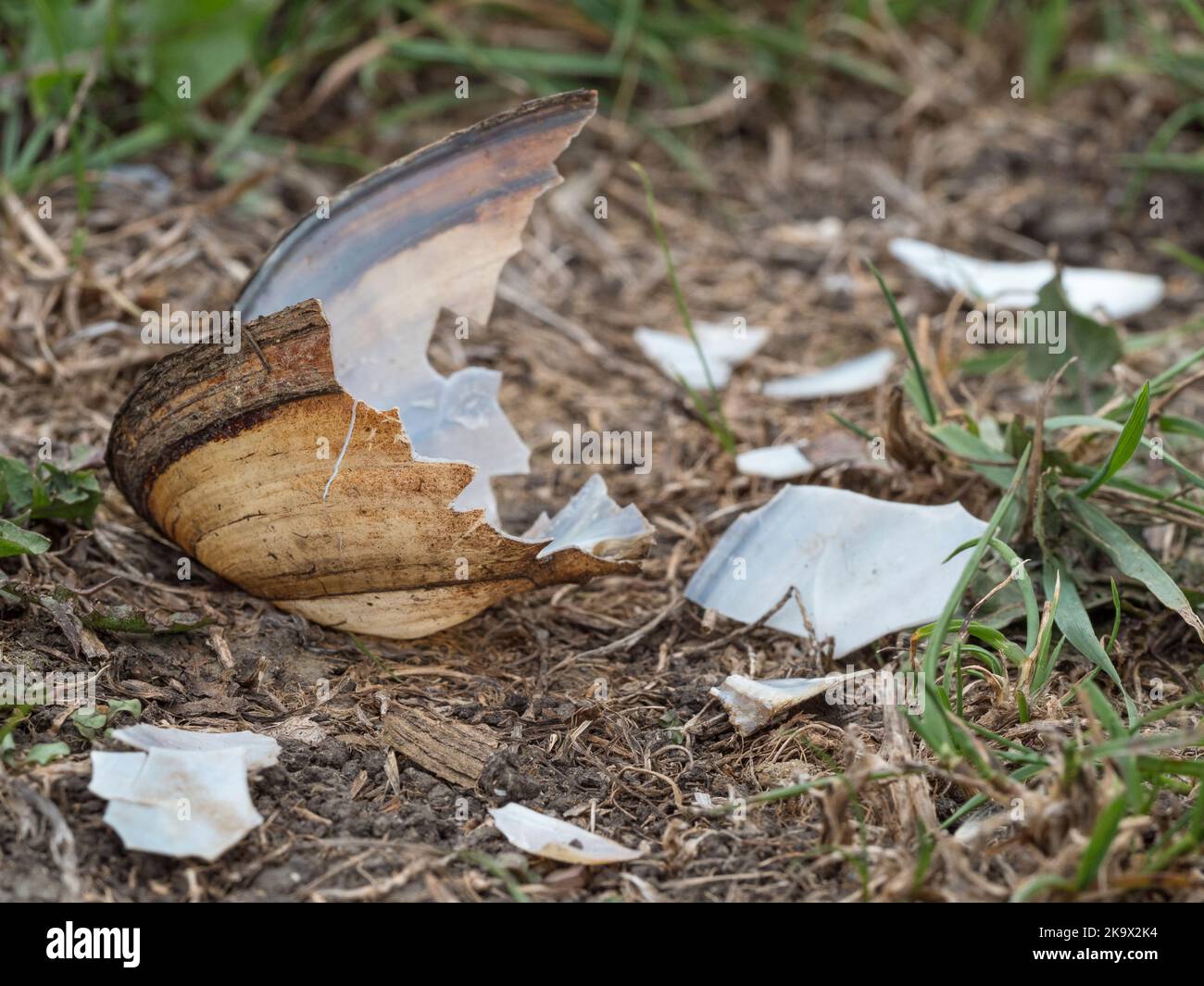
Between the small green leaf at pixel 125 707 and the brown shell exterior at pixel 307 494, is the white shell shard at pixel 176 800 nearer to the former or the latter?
the small green leaf at pixel 125 707

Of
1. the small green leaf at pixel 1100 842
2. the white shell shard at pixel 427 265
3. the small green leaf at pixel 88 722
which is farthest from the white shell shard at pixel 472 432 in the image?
the small green leaf at pixel 1100 842

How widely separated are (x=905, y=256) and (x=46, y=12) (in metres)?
1.87

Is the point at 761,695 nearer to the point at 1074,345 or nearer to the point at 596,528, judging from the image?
the point at 596,528

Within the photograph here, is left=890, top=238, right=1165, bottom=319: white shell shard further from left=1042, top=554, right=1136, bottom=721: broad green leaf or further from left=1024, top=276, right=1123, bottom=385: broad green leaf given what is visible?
left=1042, top=554, right=1136, bottom=721: broad green leaf

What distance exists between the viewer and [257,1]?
279 centimetres

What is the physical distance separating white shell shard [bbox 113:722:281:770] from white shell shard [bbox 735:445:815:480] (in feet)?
3.15

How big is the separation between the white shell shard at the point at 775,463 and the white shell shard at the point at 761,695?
0.51 meters

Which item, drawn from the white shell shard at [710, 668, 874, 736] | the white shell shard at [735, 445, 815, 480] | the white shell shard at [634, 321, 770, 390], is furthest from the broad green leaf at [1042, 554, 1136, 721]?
the white shell shard at [634, 321, 770, 390]

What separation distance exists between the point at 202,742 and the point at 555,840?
1.37 feet

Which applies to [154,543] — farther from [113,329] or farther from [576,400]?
[576,400]

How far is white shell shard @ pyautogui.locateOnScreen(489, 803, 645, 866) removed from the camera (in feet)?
4.31

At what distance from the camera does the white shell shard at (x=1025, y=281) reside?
2652 mm
